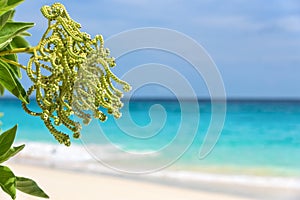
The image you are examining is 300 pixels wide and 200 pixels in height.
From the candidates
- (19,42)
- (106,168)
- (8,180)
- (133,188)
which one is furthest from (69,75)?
(106,168)

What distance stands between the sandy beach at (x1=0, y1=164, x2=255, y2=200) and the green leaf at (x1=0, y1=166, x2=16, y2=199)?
169 inches

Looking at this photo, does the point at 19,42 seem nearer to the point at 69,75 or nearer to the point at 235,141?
the point at 69,75

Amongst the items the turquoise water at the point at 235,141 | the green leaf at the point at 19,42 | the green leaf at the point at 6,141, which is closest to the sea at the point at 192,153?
the turquoise water at the point at 235,141

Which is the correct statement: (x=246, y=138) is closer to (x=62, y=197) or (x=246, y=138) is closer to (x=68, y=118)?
(x=62, y=197)

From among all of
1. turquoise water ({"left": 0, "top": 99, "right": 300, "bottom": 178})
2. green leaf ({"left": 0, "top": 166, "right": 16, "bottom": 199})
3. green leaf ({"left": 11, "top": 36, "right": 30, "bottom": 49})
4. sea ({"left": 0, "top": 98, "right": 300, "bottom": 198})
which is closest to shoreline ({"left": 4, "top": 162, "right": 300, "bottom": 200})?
sea ({"left": 0, "top": 98, "right": 300, "bottom": 198})

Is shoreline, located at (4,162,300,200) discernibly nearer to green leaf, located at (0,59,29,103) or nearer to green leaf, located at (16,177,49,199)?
green leaf, located at (16,177,49,199)

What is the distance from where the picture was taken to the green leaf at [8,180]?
3.24 ft

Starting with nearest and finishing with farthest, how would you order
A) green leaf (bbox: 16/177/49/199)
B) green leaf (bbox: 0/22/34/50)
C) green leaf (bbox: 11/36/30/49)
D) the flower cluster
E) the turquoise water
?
1. the flower cluster
2. green leaf (bbox: 0/22/34/50)
3. green leaf (bbox: 16/177/49/199)
4. green leaf (bbox: 11/36/30/49)
5. the turquoise water

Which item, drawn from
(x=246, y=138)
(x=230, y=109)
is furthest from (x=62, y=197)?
(x=230, y=109)

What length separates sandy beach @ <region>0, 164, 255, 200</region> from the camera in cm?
555

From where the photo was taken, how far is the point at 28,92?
0.90 meters

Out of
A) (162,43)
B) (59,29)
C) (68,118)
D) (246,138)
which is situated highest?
(246,138)

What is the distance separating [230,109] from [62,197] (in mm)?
17451

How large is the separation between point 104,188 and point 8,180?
5.10 m
